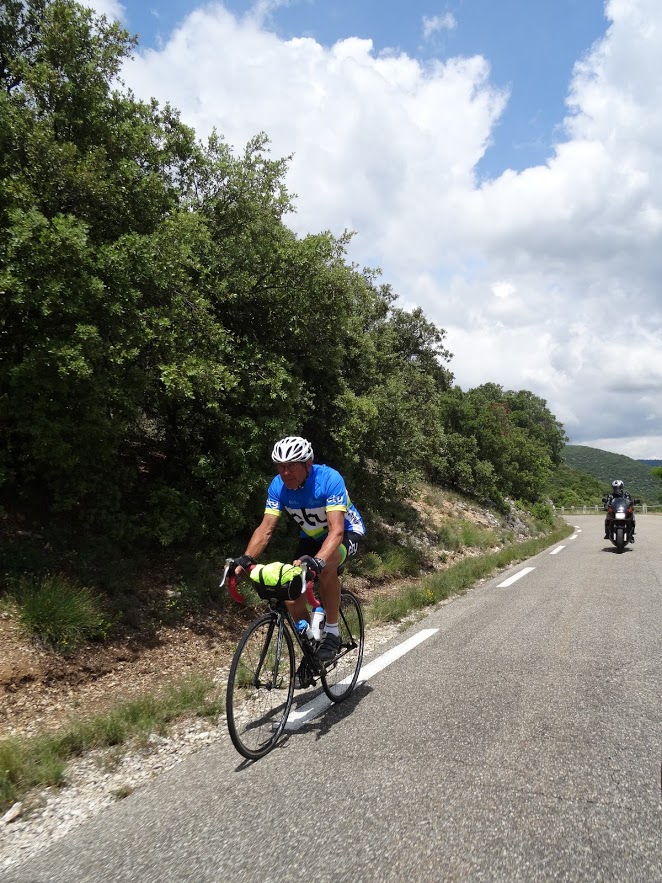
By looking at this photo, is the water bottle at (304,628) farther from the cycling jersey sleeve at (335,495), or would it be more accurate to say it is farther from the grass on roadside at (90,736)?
the grass on roadside at (90,736)

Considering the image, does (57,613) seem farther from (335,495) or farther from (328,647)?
(335,495)

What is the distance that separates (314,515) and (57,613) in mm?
3358

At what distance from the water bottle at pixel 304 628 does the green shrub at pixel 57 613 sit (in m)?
3.03

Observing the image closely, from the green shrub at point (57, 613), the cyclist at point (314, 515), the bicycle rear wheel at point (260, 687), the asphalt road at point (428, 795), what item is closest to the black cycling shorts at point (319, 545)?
the cyclist at point (314, 515)

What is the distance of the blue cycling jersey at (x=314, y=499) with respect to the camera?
418 centimetres

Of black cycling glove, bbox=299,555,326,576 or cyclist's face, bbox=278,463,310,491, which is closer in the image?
black cycling glove, bbox=299,555,326,576

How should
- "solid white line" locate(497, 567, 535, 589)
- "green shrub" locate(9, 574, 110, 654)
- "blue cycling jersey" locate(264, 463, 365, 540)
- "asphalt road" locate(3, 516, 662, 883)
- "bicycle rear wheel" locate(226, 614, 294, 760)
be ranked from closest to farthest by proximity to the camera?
"asphalt road" locate(3, 516, 662, 883) < "bicycle rear wheel" locate(226, 614, 294, 760) < "blue cycling jersey" locate(264, 463, 365, 540) < "green shrub" locate(9, 574, 110, 654) < "solid white line" locate(497, 567, 535, 589)

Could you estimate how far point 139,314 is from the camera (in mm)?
6438

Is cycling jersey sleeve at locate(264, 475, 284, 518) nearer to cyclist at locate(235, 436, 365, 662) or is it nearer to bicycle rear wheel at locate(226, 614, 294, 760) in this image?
cyclist at locate(235, 436, 365, 662)

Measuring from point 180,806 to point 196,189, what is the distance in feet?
33.6

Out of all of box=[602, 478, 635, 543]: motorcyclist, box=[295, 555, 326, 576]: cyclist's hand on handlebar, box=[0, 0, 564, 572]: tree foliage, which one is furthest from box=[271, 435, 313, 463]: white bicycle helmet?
box=[602, 478, 635, 543]: motorcyclist

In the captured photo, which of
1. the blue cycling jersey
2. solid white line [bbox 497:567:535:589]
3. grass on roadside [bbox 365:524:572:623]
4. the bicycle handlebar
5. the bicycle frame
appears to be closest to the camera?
the bicycle handlebar

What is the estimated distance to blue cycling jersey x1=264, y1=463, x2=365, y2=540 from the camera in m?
4.18

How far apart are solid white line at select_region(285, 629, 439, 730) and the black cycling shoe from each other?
0.37 m
